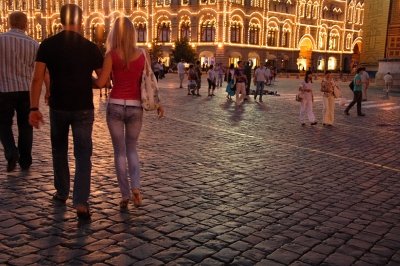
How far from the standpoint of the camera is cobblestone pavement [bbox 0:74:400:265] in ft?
12.5

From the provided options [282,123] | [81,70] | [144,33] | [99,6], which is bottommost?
[282,123]

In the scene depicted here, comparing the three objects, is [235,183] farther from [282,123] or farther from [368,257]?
[282,123]

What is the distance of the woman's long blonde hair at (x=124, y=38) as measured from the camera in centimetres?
443

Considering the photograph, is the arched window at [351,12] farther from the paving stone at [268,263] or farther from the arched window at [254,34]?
the paving stone at [268,263]

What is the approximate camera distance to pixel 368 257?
386 cm

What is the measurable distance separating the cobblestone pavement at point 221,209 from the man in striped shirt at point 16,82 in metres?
0.35

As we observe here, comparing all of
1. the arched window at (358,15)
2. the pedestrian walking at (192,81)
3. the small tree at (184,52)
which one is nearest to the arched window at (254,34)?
the small tree at (184,52)

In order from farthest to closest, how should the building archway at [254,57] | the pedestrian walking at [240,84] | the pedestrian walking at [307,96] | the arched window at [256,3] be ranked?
the building archway at [254,57]
the arched window at [256,3]
the pedestrian walking at [240,84]
the pedestrian walking at [307,96]

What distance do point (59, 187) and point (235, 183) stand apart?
2316 millimetres

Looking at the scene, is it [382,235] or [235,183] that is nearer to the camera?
[382,235]

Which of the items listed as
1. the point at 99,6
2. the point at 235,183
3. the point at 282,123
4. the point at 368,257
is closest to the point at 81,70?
the point at 235,183

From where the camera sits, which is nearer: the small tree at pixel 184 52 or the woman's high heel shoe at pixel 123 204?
the woman's high heel shoe at pixel 123 204

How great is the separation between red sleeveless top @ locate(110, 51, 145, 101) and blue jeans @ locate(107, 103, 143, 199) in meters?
0.12

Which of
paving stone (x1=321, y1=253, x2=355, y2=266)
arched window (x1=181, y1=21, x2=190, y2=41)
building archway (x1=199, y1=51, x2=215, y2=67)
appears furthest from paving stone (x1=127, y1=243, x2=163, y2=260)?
arched window (x1=181, y1=21, x2=190, y2=41)
